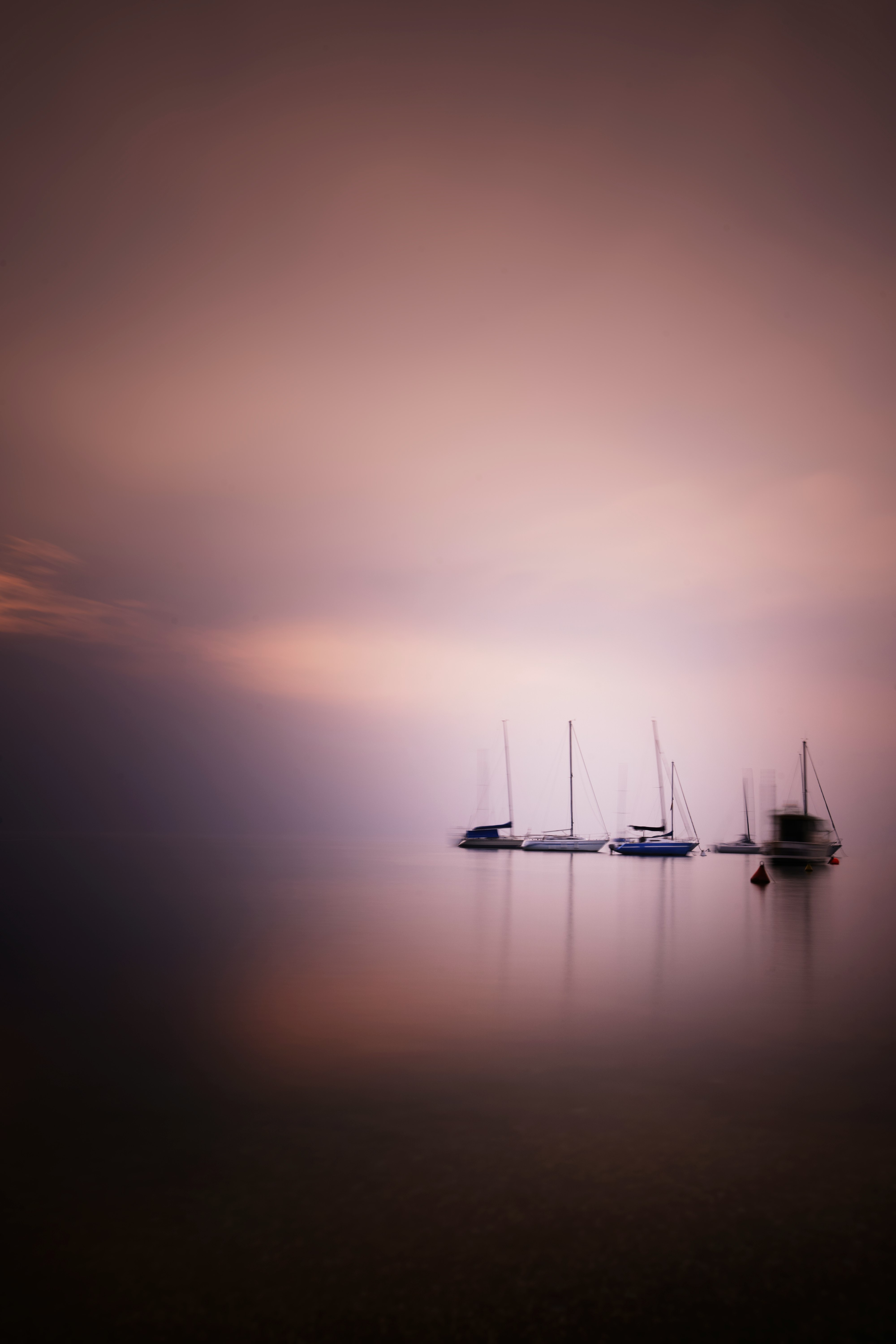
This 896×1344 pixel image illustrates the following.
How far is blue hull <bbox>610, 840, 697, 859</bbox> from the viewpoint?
110938mm

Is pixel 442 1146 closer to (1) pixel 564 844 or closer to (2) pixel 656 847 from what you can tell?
(2) pixel 656 847

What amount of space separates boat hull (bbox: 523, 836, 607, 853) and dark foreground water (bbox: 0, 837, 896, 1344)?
298ft

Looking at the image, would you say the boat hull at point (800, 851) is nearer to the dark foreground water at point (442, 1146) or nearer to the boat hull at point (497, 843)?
the boat hull at point (497, 843)

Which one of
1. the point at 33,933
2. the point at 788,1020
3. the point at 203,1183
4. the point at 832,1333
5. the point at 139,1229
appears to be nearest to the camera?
the point at 832,1333

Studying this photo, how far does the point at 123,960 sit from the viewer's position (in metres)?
24.6

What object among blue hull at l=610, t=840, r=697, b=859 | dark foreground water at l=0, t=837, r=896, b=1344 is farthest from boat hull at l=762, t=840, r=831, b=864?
dark foreground water at l=0, t=837, r=896, b=1344

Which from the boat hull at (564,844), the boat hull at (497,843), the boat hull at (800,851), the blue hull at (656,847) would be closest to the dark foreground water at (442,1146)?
the boat hull at (800,851)

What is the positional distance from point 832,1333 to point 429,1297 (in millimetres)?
3276

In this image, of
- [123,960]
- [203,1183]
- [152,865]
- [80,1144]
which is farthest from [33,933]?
[152,865]

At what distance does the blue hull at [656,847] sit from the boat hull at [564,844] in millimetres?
3610

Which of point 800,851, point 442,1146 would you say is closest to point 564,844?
point 800,851

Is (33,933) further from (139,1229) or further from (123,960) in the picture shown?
(139,1229)

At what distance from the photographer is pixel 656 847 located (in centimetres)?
11112

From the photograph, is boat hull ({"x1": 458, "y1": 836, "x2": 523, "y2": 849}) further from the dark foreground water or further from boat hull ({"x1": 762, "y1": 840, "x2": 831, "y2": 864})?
the dark foreground water
